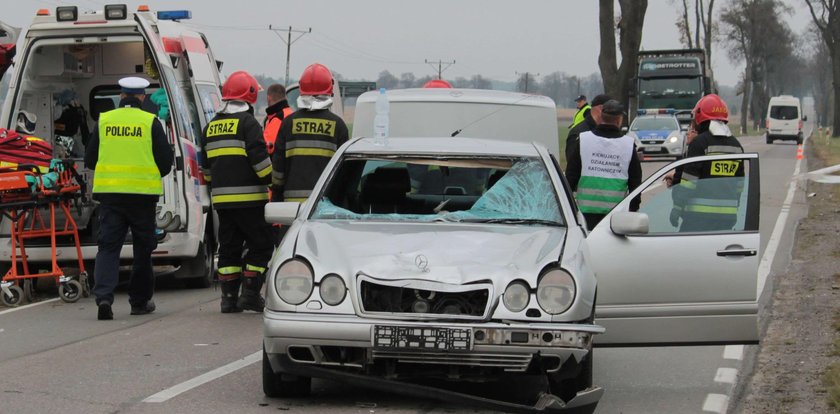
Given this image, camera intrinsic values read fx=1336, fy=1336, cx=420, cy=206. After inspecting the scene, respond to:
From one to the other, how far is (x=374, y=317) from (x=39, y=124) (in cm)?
876

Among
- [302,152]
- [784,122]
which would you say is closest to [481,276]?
[302,152]

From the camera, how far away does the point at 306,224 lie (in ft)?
23.4

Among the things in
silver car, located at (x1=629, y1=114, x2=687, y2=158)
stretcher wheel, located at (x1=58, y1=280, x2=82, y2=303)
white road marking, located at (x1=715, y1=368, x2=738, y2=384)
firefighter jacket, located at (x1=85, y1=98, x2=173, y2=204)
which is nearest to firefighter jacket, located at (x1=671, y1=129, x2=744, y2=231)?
white road marking, located at (x1=715, y1=368, x2=738, y2=384)

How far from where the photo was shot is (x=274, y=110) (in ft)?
41.1

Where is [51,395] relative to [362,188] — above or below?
below

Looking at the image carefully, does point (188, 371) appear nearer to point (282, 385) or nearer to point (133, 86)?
point (282, 385)

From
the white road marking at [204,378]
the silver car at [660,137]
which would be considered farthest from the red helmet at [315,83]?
the silver car at [660,137]

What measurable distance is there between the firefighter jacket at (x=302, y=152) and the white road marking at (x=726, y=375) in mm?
3417

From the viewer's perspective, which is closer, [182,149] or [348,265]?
[348,265]

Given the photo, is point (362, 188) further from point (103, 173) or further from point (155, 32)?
point (155, 32)

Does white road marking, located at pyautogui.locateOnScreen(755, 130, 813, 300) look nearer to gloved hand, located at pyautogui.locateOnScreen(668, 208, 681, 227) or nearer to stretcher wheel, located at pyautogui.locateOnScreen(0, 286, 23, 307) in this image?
gloved hand, located at pyautogui.locateOnScreen(668, 208, 681, 227)

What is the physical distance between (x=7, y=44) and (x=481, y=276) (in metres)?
8.13

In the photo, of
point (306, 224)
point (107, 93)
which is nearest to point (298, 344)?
point (306, 224)

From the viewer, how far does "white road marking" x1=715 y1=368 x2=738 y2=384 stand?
26.1ft
